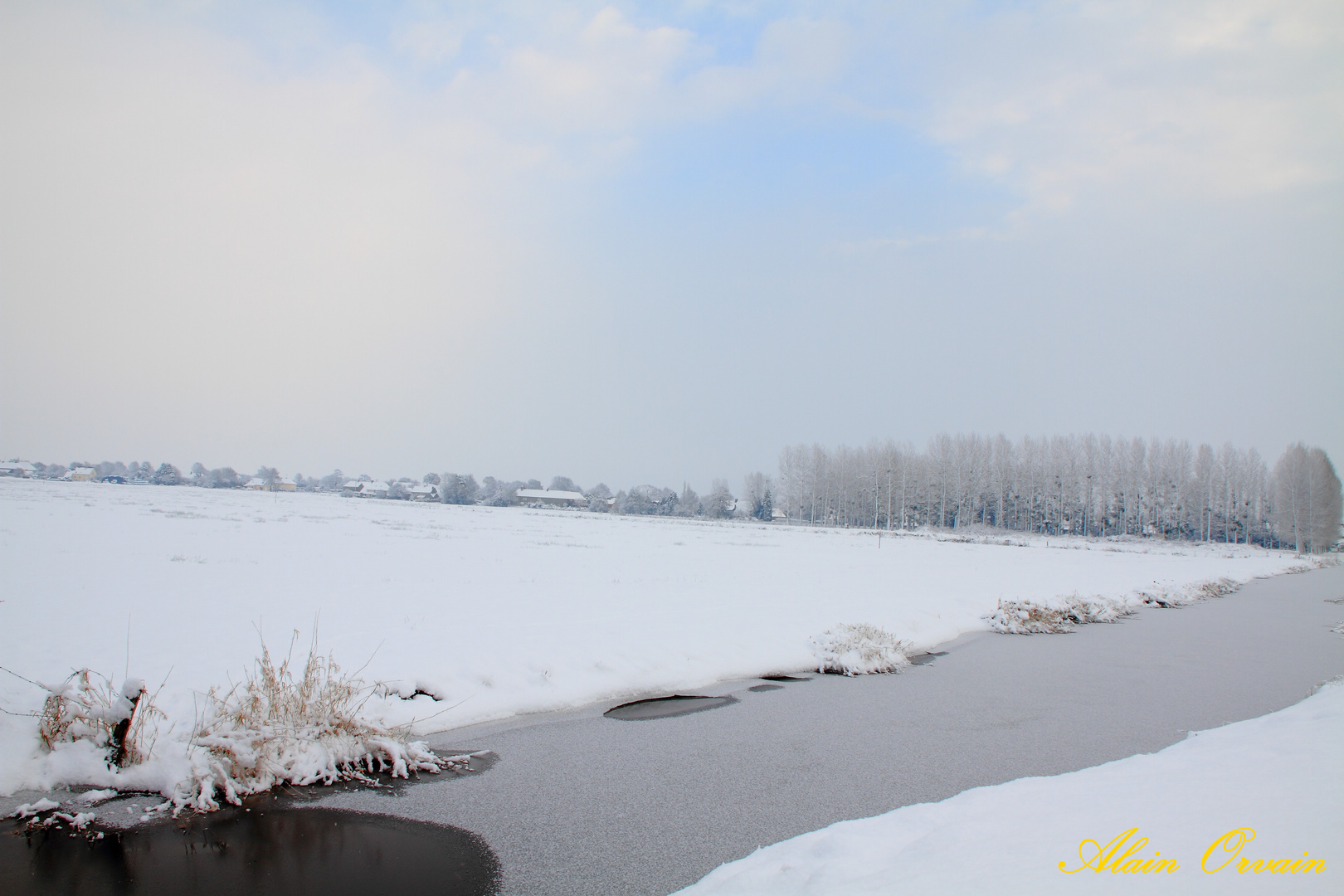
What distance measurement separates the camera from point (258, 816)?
432 cm

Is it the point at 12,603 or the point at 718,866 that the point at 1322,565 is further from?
the point at 12,603

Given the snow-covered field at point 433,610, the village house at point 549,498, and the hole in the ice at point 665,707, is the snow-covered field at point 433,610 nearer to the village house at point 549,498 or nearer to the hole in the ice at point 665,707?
the hole in the ice at point 665,707

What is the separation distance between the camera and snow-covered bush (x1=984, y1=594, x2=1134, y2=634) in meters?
13.2

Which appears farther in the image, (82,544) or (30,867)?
(82,544)

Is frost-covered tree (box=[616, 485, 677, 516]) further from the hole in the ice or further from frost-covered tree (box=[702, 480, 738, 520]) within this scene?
the hole in the ice

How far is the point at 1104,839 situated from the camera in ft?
10.2

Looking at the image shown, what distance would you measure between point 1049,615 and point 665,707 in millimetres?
10051

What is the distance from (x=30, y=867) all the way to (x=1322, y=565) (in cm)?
6011

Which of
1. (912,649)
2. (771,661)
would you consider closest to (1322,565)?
(912,649)

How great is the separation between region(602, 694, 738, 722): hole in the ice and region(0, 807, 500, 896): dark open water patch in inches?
114

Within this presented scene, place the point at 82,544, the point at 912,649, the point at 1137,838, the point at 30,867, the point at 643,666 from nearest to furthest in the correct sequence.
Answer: the point at 1137,838
the point at 30,867
the point at 643,666
the point at 912,649
the point at 82,544

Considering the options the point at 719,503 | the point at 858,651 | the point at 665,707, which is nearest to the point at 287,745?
the point at 665,707
